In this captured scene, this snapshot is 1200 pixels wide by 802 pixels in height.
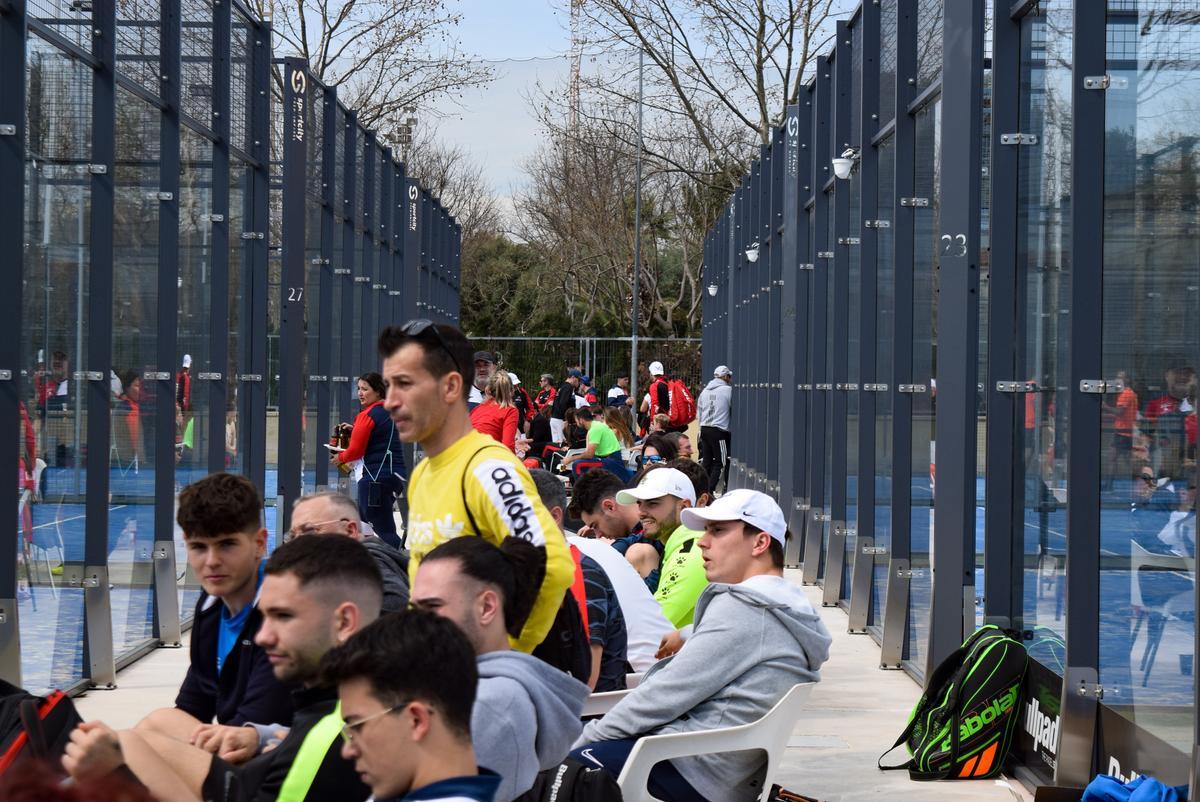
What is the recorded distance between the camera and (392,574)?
16.4ft

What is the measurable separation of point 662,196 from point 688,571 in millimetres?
46466

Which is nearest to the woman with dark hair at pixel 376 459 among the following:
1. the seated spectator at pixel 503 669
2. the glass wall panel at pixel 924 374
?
the glass wall panel at pixel 924 374

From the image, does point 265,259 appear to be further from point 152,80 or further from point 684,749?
point 684,749

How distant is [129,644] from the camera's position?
9844 mm

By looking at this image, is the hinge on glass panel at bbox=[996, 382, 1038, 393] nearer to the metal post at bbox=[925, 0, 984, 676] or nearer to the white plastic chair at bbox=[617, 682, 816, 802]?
the metal post at bbox=[925, 0, 984, 676]

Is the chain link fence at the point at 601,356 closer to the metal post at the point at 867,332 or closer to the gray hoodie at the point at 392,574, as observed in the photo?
the metal post at the point at 867,332

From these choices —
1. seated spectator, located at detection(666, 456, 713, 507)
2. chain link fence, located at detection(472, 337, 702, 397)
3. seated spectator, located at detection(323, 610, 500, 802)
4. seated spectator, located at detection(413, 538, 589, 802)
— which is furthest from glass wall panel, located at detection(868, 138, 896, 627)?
chain link fence, located at detection(472, 337, 702, 397)

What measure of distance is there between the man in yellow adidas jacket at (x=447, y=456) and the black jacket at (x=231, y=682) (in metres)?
0.48

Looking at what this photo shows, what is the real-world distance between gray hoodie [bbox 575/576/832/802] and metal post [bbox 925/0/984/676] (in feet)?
11.4

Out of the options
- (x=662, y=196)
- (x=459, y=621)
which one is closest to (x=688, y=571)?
(x=459, y=621)

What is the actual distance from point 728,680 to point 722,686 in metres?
0.03

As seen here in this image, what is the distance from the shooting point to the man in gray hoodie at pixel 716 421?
22.4 m

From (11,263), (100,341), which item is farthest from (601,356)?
(11,263)

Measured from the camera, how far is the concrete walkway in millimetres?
7036
